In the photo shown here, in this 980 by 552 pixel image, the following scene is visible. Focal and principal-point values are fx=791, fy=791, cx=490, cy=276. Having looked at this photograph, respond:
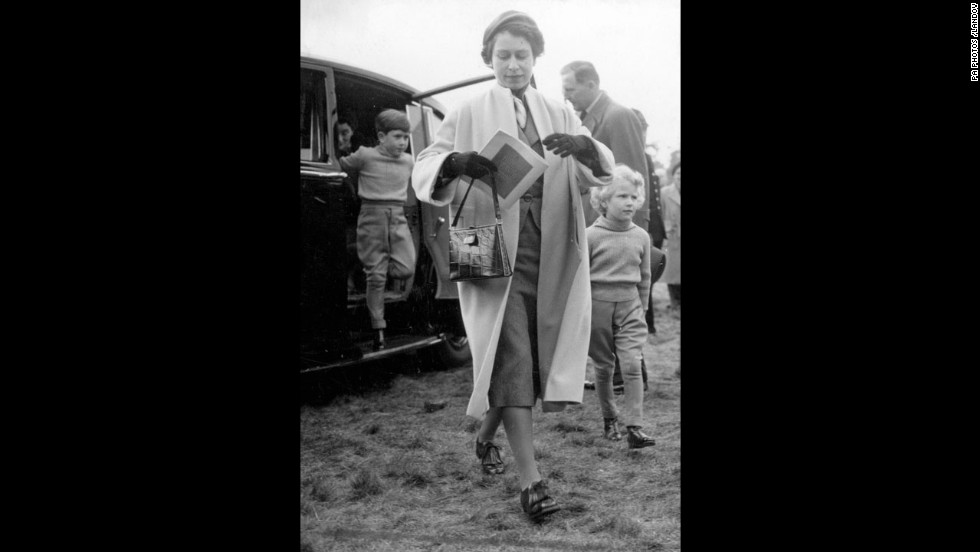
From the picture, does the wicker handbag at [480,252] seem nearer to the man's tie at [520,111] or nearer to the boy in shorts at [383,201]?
the man's tie at [520,111]

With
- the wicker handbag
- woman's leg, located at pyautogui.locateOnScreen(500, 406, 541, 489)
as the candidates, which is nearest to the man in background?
the wicker handbag

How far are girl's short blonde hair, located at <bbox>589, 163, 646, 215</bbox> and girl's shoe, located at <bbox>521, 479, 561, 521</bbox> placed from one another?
1.12 meters

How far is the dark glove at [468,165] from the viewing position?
2.76m

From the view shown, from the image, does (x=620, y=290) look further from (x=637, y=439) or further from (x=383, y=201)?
(x=383, y=201)

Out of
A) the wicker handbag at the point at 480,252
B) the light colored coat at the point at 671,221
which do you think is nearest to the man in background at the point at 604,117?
the light colored coat at the point at 671,221

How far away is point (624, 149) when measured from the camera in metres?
3.03

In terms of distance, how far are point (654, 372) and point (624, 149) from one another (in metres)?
1.02

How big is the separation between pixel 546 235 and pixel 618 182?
1.44 feet

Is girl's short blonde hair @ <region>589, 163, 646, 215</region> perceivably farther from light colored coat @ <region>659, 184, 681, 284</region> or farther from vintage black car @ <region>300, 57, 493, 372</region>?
vintage black car @ <region>300, 57, 493, 372</region>

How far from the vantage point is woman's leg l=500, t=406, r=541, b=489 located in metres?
2.73

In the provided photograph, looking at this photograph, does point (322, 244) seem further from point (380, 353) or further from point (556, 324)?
point (556, 324)

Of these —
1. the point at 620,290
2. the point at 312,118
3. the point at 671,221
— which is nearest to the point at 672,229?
the point at 671,221
